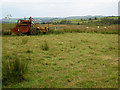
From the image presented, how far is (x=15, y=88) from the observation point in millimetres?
4102

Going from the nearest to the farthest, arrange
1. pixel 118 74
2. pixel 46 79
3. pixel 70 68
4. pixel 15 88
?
pixel 15 88 → pixel 46 79 → pixel 118 74 → pixel 70 68

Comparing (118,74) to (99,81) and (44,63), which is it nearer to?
(99,81)

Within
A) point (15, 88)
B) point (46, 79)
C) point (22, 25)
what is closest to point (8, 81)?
point (15, 88)

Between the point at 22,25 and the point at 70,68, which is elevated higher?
the point at 22,25

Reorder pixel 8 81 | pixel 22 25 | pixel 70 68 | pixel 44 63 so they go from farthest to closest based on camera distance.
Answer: pixel 22 25 → pixel 44 63 → pixel 70 68 → pixel 8 81

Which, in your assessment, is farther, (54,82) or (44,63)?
(44,63)

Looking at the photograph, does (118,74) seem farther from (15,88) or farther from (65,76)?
(15,88)

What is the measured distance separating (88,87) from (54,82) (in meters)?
0.90

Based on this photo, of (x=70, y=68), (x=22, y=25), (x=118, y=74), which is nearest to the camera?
(x=118, y=74)

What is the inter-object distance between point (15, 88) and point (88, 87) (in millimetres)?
1771

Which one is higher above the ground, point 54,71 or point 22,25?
point 22,25

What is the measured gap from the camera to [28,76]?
4777mm

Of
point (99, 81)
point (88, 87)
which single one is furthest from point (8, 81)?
point (99, 81)

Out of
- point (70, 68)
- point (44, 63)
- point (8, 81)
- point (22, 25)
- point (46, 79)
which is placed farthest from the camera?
point (22, 25)
